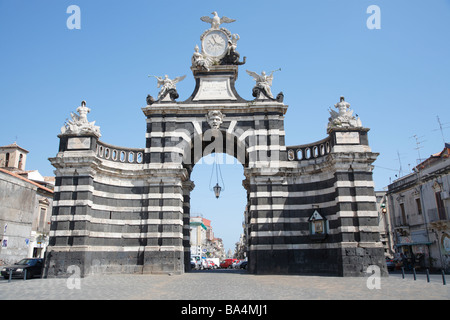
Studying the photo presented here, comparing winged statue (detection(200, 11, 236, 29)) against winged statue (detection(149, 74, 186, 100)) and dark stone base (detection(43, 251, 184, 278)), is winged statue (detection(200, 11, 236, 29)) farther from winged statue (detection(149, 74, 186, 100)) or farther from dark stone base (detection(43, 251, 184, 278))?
dark stone base (detection(43, 251, 184, 278))

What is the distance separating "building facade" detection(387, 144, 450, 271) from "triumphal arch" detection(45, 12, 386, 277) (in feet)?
40.4

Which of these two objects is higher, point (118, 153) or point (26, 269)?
point (118, 153)

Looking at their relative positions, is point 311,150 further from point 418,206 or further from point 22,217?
point 22,217

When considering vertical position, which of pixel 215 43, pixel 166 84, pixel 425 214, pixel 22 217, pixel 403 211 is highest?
pixel 215 43

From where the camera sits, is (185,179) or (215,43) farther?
(215,43)

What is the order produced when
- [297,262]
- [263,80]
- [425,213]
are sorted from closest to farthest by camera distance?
[297,262] < [263,80] < [425,213]

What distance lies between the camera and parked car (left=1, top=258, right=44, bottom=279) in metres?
20.7

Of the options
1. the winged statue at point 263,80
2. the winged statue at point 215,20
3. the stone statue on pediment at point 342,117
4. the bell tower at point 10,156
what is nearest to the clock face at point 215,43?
the winged statue at point 215,20

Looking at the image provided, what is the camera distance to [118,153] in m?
25.2

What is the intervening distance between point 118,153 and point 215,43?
1087 centimetres

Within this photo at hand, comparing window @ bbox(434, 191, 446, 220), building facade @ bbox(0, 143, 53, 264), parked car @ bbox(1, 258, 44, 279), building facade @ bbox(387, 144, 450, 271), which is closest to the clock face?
parked car @ bbox(1, 258, 44, 279)

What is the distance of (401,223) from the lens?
122ft

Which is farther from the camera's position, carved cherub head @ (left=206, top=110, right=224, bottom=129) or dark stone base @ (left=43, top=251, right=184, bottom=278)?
carved cherub head @ (left=206, top=110, right=224, bottom=129)

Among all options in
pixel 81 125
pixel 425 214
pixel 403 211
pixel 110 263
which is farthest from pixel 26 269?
pixel 403 211
